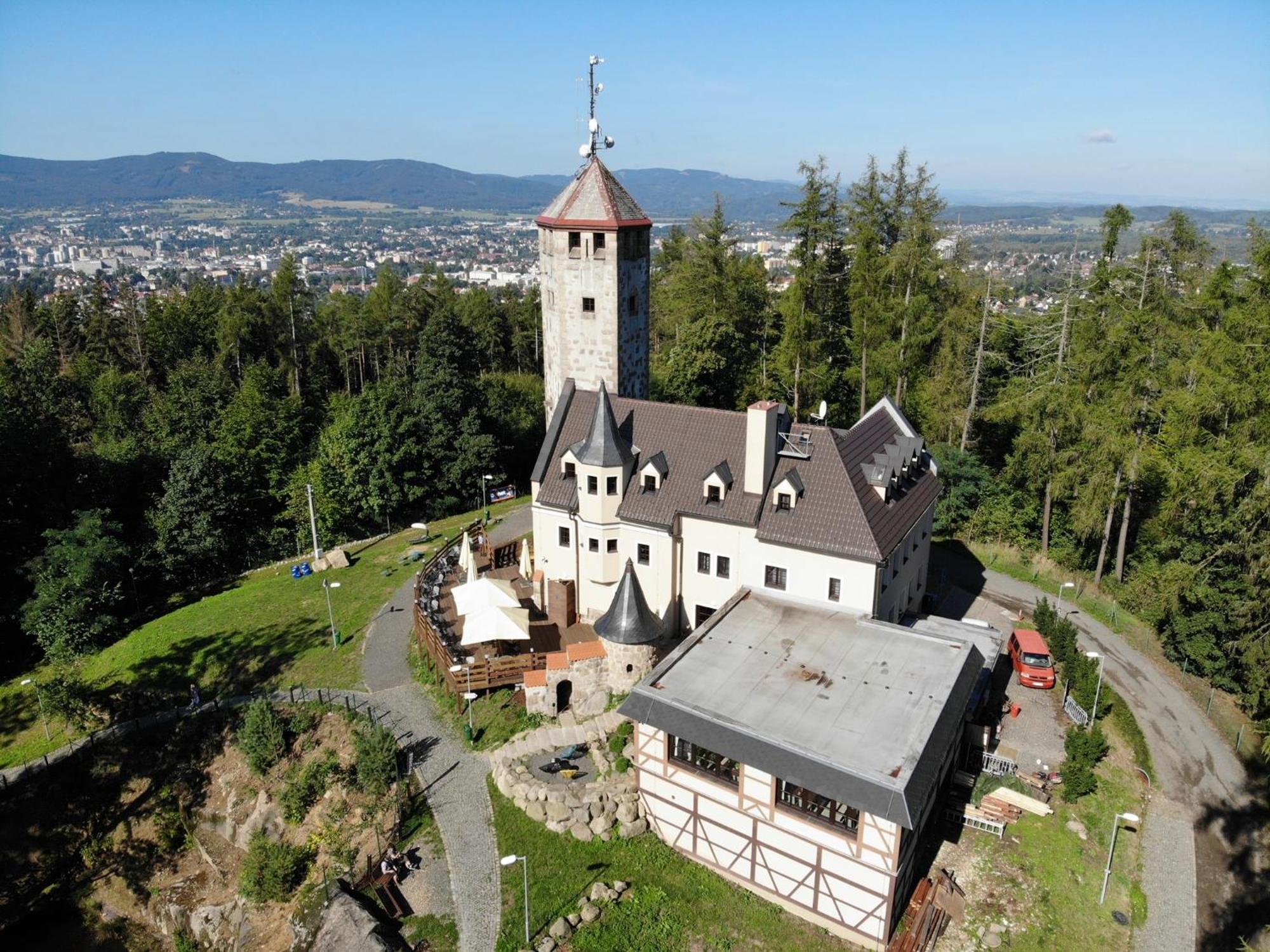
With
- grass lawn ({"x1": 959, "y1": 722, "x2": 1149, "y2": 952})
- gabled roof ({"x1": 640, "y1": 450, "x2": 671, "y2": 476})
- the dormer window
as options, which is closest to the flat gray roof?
grass lawn ({"x1": 959, "y1": 722, "x2": 1149, "y2": 952})

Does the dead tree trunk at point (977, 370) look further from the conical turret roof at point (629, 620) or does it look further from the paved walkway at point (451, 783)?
the paved walkway at point (451, 783)

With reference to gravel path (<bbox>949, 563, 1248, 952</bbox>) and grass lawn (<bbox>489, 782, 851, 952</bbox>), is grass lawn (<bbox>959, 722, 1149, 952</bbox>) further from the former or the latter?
grass lawn (<bbox>489, 782, 851, 952</bbox>)

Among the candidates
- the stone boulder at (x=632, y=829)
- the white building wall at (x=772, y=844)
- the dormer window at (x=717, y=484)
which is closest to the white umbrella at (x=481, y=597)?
the dormer window at (x=717, y=484)

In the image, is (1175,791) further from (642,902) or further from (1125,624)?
(642,902)

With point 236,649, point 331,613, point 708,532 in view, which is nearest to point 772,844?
point 708,532

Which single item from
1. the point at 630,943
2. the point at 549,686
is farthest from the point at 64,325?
the point at 630,943

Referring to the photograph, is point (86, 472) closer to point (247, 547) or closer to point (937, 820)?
point (247, 547)
